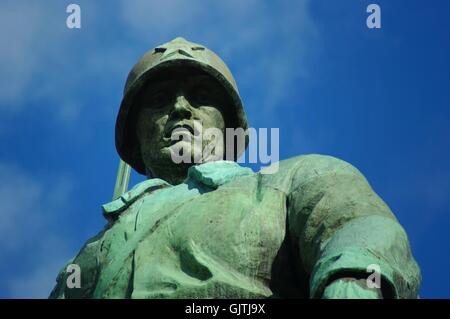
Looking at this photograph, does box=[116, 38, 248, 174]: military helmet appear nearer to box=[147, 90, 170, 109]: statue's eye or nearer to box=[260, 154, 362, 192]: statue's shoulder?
box=[147, 90, 170, 109]: statue's eye

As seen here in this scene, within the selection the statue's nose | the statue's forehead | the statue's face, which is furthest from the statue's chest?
the statue's forehead

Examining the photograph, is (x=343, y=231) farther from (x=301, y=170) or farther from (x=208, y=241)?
(x=301, y=170)

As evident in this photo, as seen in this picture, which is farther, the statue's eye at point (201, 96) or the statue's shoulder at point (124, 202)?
the statue's eye at point (201, 96)

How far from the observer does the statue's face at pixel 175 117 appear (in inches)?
437

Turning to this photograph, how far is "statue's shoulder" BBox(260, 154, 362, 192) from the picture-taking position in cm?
968

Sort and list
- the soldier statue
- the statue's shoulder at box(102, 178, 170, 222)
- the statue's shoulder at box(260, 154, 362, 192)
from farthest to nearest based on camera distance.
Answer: the statue's shoulder at box(102, 178, 170, 222) → the statue's shoulder at box(260, 154, 362, 192) → the soldier statue

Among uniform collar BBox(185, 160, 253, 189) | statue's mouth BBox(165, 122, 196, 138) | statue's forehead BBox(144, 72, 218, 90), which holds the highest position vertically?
statue's forehead BBox(144, 72, 218, 90)

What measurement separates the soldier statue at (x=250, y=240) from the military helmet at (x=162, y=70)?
986mm

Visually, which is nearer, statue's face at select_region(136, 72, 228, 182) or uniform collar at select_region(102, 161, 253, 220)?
uniform collar at select_region(102, 161, 253, 220)

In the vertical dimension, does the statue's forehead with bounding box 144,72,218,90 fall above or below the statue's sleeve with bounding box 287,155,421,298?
above

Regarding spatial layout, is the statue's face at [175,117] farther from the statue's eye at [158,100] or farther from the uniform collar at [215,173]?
the uniform collar at [215,173]

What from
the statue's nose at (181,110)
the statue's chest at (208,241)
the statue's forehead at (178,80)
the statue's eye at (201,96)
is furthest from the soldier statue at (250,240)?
the statue's forehead at (178,80)

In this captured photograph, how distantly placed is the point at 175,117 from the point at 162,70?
1.74ft
